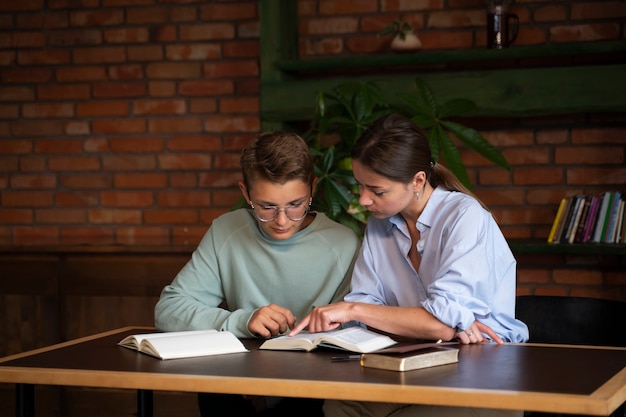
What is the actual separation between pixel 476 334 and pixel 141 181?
2441 millimetres

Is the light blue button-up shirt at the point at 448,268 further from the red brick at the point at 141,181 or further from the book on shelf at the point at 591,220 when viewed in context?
the red brick at the point at 141,181

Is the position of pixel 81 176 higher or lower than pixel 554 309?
higher

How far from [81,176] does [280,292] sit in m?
2.08

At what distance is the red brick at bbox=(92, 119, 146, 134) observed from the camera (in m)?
4.30

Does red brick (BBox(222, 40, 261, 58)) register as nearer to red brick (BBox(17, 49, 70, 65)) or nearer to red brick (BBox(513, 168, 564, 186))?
red brick (BBox(17, 49, 70, 65))

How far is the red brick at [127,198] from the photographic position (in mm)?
4305

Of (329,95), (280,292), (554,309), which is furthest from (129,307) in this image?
(554,309)

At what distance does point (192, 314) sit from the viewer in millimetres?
2486

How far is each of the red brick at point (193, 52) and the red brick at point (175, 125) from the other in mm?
286

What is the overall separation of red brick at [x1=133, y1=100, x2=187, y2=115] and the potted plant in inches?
41.0

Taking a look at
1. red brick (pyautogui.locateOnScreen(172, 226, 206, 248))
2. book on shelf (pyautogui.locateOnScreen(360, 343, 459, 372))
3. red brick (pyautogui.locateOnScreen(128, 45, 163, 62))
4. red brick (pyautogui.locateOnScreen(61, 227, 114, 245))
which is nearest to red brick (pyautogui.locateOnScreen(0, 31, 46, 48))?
red brick (pyautogui.locateOnScreen(128, 45, 163, 62))

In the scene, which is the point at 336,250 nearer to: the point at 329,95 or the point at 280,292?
the point at 280,292

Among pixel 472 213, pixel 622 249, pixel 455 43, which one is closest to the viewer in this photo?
pixel 472 213

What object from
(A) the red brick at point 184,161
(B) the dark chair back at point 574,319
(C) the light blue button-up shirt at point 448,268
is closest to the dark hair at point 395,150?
(C) the light blue button-up shirt at point 448,268
